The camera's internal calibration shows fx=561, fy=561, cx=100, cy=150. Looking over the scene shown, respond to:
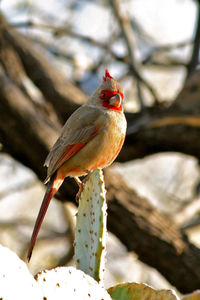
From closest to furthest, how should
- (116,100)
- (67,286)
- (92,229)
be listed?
1. (67,286)
2. (92,229)
3. (116,100)

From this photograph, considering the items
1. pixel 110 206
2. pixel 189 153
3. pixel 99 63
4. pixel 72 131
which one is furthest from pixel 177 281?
pixel 99 63

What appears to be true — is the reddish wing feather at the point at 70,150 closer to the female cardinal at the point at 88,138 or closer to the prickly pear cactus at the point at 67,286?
the female cardinal at the point at 88,138

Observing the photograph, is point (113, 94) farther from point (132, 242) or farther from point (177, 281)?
point (177, 281)

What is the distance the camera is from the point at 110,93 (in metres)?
3.03

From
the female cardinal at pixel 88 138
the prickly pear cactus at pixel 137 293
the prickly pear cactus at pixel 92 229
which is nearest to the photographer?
the prickly pear cactus at pixel 137 293

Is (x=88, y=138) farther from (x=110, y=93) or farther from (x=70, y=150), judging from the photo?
(x=110, y=93)

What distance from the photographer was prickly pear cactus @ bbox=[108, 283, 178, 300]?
74.2 inches

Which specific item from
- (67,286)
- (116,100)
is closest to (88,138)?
(116,100)

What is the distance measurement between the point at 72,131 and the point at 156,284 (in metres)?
4.83

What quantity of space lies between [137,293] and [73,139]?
1.18 metres

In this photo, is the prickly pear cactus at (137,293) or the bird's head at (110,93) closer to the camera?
the prickly pear cactus at (137,293)

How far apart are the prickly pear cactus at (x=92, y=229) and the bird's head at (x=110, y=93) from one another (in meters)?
0.80

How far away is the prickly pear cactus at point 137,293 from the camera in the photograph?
1.88 metres

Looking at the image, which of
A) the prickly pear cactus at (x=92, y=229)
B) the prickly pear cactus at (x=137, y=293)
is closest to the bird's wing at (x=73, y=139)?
the prickly pear cactus at (x=92, y=229)
